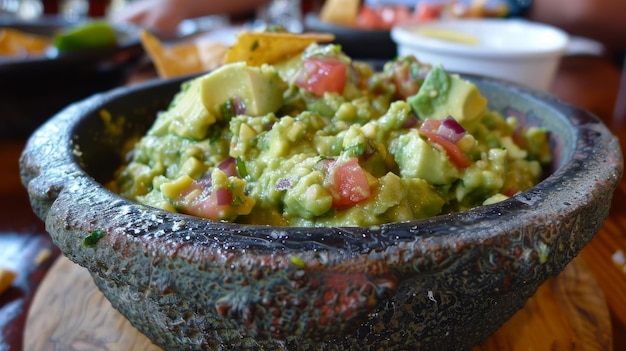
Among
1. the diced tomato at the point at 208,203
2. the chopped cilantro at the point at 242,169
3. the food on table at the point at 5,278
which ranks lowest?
the food on table at the point at 5,278

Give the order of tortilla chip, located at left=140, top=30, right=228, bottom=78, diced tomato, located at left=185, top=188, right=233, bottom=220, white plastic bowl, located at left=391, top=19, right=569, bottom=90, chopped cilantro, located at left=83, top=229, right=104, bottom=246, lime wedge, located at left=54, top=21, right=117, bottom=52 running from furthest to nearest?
lime wedge, located at left=54, top=21, right=117, bottom=52
white plastic bowl, located at left=391, top=19, right=569, bottom=90
tortilla chip, located at left=140, top=30, right=228, bottom=78
diced tomato, located at left=185, top=188, right=233, bottom=220
chopped cilantro, located at left=83, top=229, right=104, bottom=246

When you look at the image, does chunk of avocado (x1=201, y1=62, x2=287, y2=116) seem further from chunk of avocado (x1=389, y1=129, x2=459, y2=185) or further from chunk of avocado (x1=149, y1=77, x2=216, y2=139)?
chunk of avocado (x1=389, y1=129, x2=459, y2=185)

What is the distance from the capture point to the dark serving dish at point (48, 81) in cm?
216

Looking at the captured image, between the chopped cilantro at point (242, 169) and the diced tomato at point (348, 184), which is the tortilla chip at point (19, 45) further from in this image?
the diced tomato at point (348, 184)

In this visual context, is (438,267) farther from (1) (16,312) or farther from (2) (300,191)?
(1) (16,312)

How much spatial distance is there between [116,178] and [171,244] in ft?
2.26

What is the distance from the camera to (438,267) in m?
0.76

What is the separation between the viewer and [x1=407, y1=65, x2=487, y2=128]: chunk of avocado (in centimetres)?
123

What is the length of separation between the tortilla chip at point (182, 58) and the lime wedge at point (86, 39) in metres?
0.43

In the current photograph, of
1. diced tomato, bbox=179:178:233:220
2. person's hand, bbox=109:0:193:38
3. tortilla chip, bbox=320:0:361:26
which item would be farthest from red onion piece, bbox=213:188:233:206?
person's hand, bbox=109:0:193:38

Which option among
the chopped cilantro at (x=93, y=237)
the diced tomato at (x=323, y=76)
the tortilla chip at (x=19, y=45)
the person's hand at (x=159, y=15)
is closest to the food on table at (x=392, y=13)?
the person's hand at (x=159, y=15)

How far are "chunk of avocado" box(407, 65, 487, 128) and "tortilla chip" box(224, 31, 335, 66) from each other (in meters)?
0.35

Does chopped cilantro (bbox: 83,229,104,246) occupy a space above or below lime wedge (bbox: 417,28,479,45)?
above

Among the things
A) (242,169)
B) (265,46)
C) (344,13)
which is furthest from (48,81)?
(344,13)
